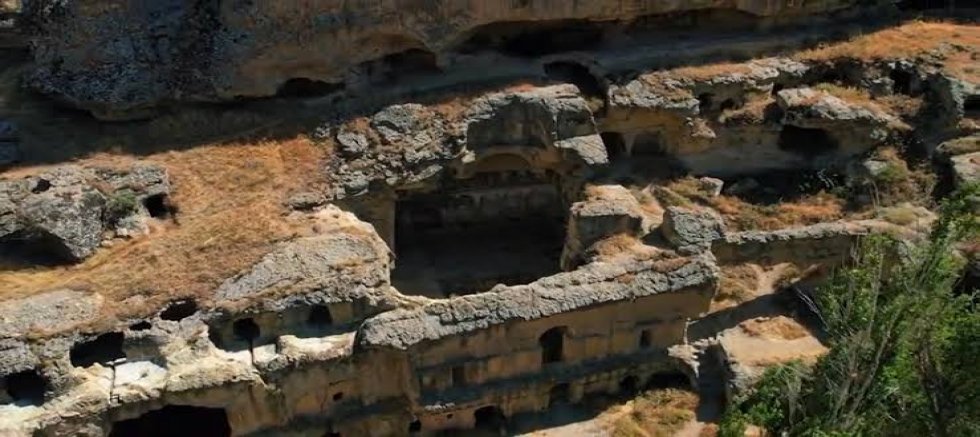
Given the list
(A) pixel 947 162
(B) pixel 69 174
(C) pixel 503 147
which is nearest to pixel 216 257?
(B) pixel 69 174

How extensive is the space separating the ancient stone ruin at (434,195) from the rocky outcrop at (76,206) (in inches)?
2.5

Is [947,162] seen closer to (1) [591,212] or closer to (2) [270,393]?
(1) [591,212]

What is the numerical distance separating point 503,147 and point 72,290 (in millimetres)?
9348

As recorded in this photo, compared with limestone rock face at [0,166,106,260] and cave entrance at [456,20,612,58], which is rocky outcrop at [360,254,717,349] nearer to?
limestone rock face at [0,166,106,260]

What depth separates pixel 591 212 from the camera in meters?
19.0

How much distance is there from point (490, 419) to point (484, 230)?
6456 millimetres

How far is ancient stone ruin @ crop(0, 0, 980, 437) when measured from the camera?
16.4m

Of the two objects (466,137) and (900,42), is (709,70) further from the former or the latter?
(466,137)

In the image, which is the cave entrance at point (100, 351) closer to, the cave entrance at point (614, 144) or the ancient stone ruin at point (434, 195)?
the ancient stone ruin at point (434, 195)

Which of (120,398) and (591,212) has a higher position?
(591,212)

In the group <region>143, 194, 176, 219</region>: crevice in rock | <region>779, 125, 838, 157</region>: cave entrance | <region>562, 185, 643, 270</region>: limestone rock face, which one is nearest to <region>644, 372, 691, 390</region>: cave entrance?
<region>562, 185, 643, 270</region>: limestone rock face

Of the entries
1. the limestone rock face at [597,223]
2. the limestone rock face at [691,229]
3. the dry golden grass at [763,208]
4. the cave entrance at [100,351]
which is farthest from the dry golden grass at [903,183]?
the cave entrance at [100,351]

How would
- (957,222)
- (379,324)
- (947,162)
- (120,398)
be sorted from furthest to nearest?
1. (947,162)
2. (379,324)
3. (120,398)
4. (957,222)

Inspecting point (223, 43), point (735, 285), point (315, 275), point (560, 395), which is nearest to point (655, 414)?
point (560, 395)
